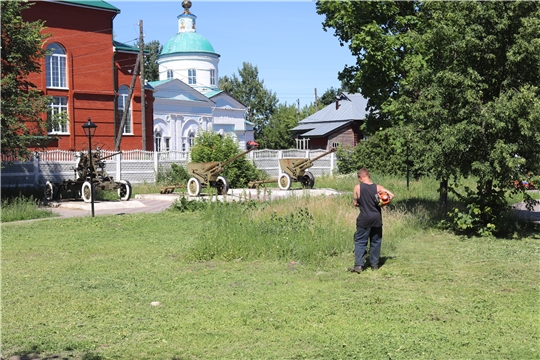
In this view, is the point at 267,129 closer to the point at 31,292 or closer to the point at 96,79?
the point at 96,79

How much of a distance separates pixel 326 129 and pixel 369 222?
46.8 m

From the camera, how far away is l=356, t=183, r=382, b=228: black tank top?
29.7 ft

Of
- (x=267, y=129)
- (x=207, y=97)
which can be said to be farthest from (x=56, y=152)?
(x=267, y=129)

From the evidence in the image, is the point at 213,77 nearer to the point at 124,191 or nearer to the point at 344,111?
the point at 344,111

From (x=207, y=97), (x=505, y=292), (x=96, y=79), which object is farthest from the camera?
(x=207, y=97)

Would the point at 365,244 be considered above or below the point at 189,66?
below

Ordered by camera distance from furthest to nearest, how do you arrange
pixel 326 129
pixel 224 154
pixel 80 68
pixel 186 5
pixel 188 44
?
pixel 186 5
pixel 188 44
pixel 326 129
pixel 80 68
pixel 224 154

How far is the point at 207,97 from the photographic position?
189ft

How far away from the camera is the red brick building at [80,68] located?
1380 inches

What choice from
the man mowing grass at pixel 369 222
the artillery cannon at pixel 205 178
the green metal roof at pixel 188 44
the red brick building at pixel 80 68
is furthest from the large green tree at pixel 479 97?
the green metal roof at pixel 188 44

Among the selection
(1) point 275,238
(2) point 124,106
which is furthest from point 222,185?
(2) point 124,106

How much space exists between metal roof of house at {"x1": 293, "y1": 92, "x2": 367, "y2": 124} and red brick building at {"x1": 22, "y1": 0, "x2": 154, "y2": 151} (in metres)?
23.9

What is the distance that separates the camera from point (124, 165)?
1179 inches

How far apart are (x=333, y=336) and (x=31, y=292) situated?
437cm
